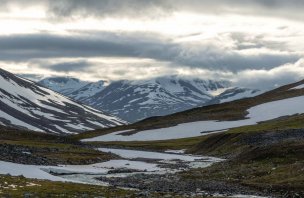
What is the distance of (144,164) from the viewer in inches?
3981

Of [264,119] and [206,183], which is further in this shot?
[264,119]

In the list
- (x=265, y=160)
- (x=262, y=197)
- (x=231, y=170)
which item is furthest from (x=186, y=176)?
(x=262, y=197)

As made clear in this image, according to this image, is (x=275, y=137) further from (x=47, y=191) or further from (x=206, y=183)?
(x=47, y=191)

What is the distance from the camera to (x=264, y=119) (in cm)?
19275

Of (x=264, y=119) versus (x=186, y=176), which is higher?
(x=264, y=119)

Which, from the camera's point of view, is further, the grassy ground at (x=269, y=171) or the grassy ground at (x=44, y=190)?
the grassy ground at (x=269, y=171)

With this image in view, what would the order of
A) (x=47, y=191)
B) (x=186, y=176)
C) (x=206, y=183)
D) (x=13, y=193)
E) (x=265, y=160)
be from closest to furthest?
(x=13, y=193) → (x=47, y=191) → (x=206, y=183) → (x=186, y=176) → (x=265, y=160)

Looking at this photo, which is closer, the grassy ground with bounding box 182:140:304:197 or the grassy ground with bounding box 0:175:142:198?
the grassy ground with bounding box 0:175:142:198

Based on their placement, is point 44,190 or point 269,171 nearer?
point 44,190

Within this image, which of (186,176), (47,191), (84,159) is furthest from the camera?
(84,159)

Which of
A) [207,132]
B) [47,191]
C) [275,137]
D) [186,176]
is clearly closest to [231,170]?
[186,176]

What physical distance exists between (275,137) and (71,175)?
5653 centimetres

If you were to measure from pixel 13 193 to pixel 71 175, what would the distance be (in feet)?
108

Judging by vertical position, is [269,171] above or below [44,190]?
below
